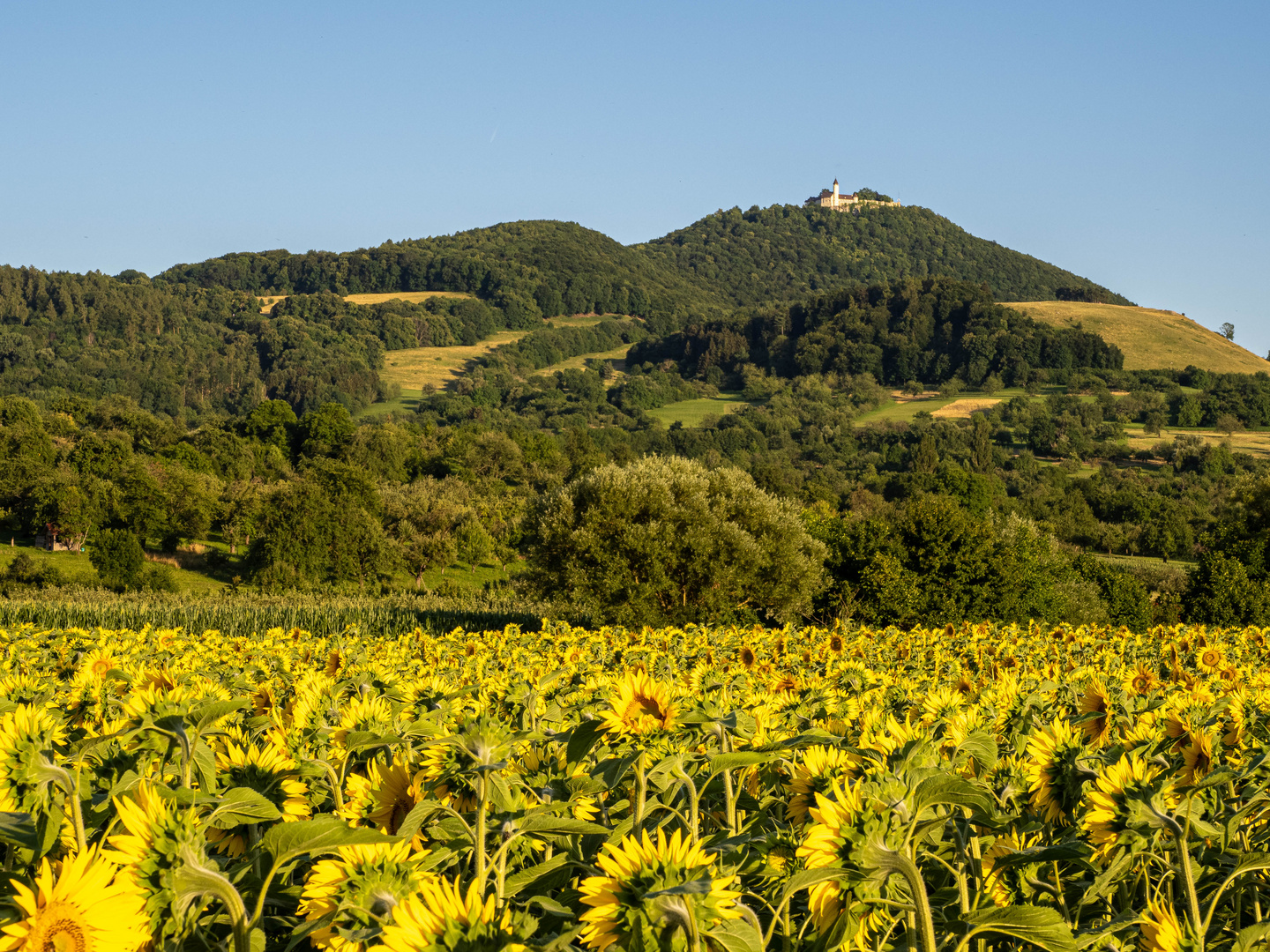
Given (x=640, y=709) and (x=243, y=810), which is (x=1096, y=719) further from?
(x=243, y=810)

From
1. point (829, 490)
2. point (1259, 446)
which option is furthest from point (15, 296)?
point (1259, 446)

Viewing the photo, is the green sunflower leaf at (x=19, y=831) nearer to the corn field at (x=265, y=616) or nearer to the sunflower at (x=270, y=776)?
the sunflower at (x=270, y=776)

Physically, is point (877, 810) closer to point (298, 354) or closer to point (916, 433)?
point (916, 433)

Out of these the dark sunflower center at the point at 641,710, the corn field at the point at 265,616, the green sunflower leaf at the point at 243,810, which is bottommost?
the corn field at the point at 265,616

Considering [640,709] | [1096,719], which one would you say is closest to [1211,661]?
[1096,719]

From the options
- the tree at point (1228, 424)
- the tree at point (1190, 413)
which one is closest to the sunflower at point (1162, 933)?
the tree at point (1228, 424)

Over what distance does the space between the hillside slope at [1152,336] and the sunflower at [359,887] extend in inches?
5620

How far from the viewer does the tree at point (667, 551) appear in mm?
22844

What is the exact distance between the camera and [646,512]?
2409 centimetres

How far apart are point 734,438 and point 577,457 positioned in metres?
23.6

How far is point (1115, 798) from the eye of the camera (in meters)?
2.04

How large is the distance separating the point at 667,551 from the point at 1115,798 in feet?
68.7

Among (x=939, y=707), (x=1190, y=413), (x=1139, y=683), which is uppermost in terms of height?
(x=1190, y=413)

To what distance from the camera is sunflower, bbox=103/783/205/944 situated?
4.54 feet
